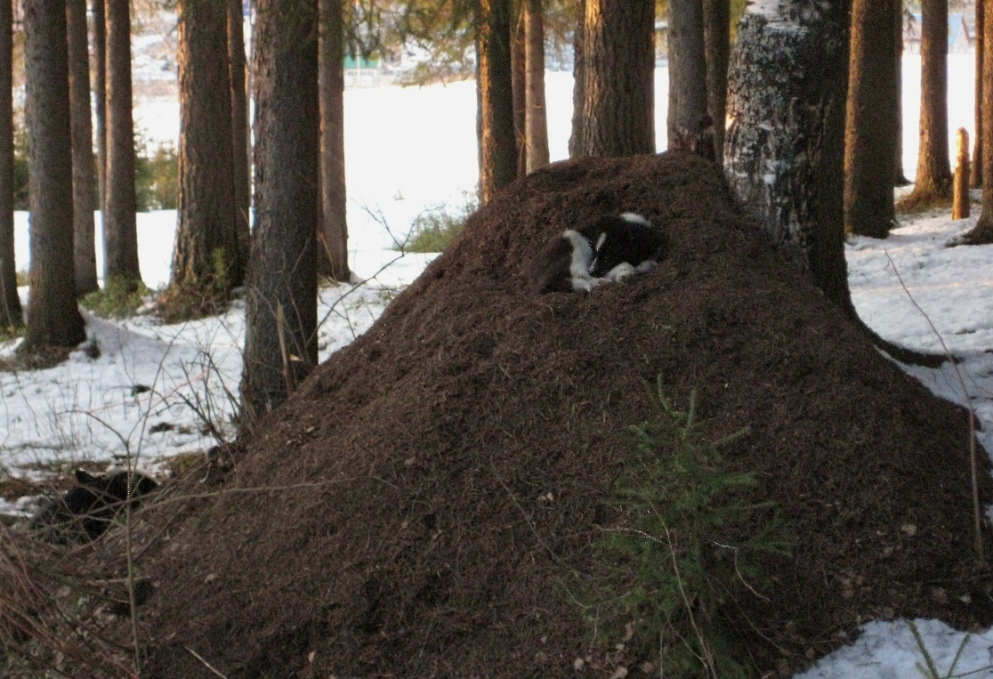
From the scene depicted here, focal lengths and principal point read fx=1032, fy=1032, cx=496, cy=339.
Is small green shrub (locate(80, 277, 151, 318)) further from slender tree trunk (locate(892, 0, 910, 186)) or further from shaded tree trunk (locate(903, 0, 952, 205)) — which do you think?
shaded tree trunk (locate(903, 0, 952, 205))

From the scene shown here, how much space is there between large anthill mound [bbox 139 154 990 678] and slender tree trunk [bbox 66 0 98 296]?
386 inches

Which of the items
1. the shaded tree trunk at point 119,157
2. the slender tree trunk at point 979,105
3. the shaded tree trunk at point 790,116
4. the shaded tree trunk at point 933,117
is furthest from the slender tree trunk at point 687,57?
the slender tree trunk at point 979,105

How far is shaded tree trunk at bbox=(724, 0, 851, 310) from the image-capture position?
5.16 metres

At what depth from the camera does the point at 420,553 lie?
3.92 m

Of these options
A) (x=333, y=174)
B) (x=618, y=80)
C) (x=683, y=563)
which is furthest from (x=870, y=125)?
(x=683, y=563)

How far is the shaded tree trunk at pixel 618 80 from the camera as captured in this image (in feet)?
24.8

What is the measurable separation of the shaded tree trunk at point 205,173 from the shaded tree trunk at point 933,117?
10536 mm

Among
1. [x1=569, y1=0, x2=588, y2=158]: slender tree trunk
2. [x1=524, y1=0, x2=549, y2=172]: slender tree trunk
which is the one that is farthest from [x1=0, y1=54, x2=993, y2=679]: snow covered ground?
[x1=524, y1=0, x2=549, y2=172]: slender tree trunk

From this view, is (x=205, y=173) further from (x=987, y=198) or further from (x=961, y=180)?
(x=961, y=180)

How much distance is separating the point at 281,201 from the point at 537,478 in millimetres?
2816

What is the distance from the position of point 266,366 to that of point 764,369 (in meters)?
2.99

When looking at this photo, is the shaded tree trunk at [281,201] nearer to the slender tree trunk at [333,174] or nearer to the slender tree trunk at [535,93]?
the slender tree trunk at [333,174]

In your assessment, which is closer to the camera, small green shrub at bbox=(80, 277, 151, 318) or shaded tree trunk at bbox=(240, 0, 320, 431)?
shaded tree trunk at bbox=(240, 0, 320, 431)

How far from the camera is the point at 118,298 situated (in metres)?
12.6
